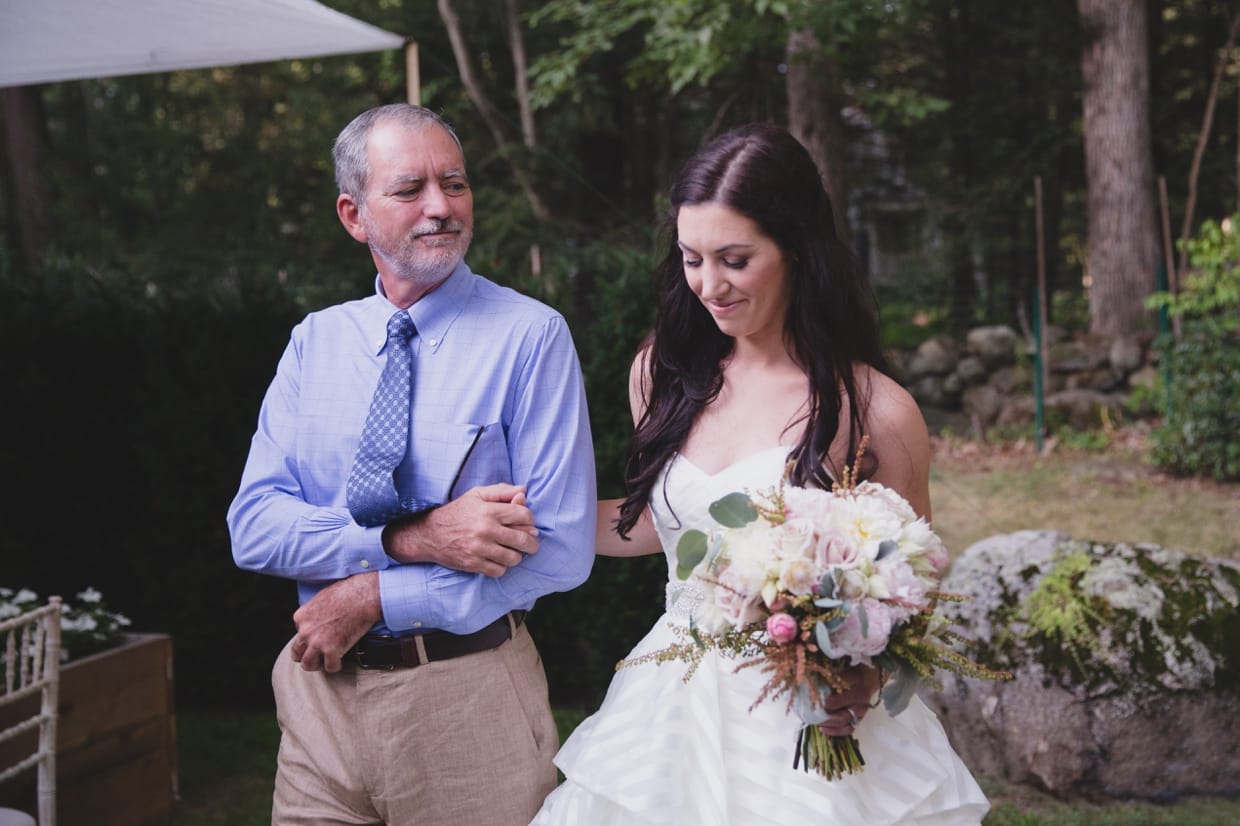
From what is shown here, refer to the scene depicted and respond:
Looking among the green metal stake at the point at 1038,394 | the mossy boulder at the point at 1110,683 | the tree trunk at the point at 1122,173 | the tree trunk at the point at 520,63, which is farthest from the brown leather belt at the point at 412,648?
the tree trunk at the point at 1122,173

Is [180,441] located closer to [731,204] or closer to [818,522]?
[731,204]

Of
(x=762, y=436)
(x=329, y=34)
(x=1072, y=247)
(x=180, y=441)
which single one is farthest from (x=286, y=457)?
(x=1072, y=247)

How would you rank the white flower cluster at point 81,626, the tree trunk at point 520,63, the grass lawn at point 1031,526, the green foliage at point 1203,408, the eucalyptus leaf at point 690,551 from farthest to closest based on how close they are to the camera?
the tree trunk at point 520,63 < the green foliage at point 1203,408 < the grass lawn at point 1031,526 < the white flower cluster at point 81,626 < the eucalyptus leaf at point 690,551

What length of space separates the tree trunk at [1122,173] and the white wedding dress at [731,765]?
1107cm

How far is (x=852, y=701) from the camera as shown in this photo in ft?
6.70

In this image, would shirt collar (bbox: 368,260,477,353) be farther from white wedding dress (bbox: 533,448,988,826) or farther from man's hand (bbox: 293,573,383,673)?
white wedding dress (bbox: 533,448,988,826)

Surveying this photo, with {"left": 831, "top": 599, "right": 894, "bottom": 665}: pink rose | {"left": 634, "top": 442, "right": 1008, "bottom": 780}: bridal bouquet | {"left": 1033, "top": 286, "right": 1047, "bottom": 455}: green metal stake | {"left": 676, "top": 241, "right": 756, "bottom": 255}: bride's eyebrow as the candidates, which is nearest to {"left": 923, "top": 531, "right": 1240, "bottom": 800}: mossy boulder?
{"left": 634, "top": 442, "right": 1008, "bottom": 780}: bridal bouquet

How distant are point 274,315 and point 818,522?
412 centimetres

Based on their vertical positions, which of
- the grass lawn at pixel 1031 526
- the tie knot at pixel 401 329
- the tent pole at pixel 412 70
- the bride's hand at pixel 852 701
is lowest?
the grass lawn at pixel 1031 526

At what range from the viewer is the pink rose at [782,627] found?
1.87m

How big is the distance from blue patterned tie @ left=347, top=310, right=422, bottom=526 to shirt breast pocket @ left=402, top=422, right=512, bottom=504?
45 mm

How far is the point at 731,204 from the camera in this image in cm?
235

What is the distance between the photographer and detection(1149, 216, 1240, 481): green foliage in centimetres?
893

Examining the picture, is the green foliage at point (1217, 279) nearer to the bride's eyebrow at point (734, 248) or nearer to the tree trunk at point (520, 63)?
the tree trunk at point (520, 63)
